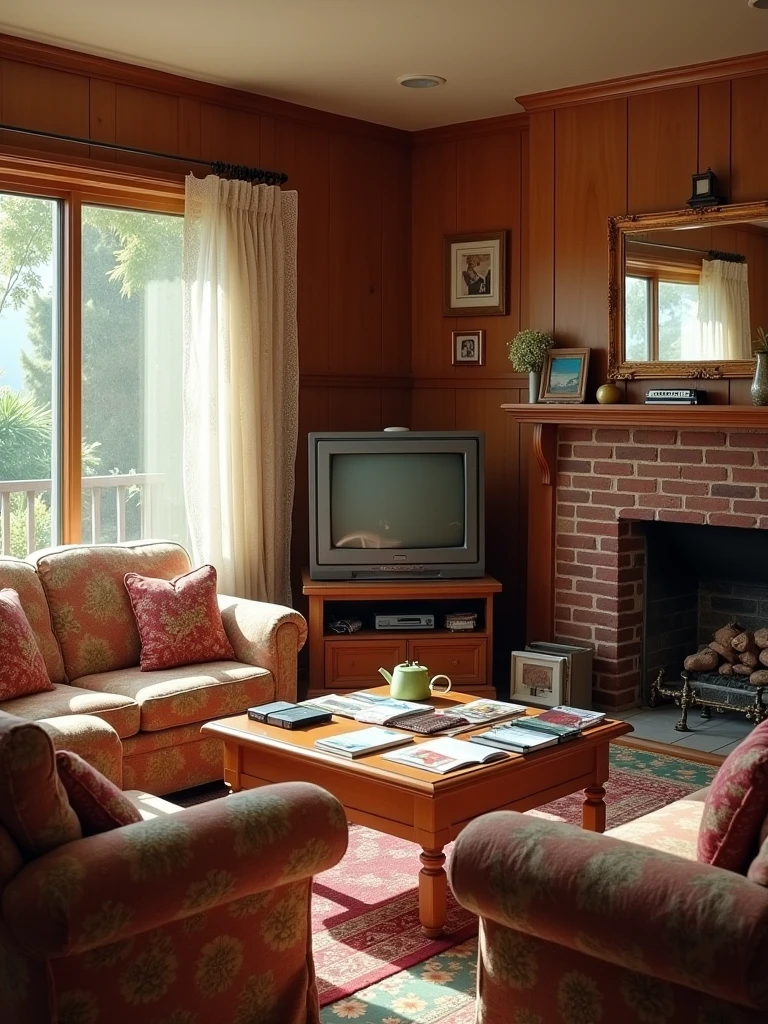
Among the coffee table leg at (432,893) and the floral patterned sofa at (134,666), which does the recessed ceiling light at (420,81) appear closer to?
the floral patterned sofa at (134,666)

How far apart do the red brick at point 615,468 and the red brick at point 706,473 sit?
0.28m

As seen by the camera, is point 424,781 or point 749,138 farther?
point 749,138

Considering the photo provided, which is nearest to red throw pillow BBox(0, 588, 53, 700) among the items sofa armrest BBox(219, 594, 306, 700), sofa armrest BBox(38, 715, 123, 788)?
sofa armrest BBox(38, 715, 123, 788)

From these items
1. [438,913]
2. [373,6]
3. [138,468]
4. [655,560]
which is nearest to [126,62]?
[373,6]

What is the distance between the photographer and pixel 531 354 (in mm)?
5414

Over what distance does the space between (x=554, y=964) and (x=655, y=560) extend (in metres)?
3.47

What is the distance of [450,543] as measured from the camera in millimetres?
5461

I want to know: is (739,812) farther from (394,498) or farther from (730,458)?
(394,498)

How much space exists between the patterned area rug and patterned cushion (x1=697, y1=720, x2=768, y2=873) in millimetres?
924

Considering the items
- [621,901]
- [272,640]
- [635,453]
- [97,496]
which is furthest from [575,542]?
[621,901]

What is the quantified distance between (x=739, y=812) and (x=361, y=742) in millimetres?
1354

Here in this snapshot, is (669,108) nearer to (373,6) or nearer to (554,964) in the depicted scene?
(373,6)

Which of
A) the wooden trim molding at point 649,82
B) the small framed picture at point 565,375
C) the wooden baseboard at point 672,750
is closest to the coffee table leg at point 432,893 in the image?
the wooden baseboard at point 672,750

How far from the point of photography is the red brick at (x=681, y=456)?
16.4 ft
